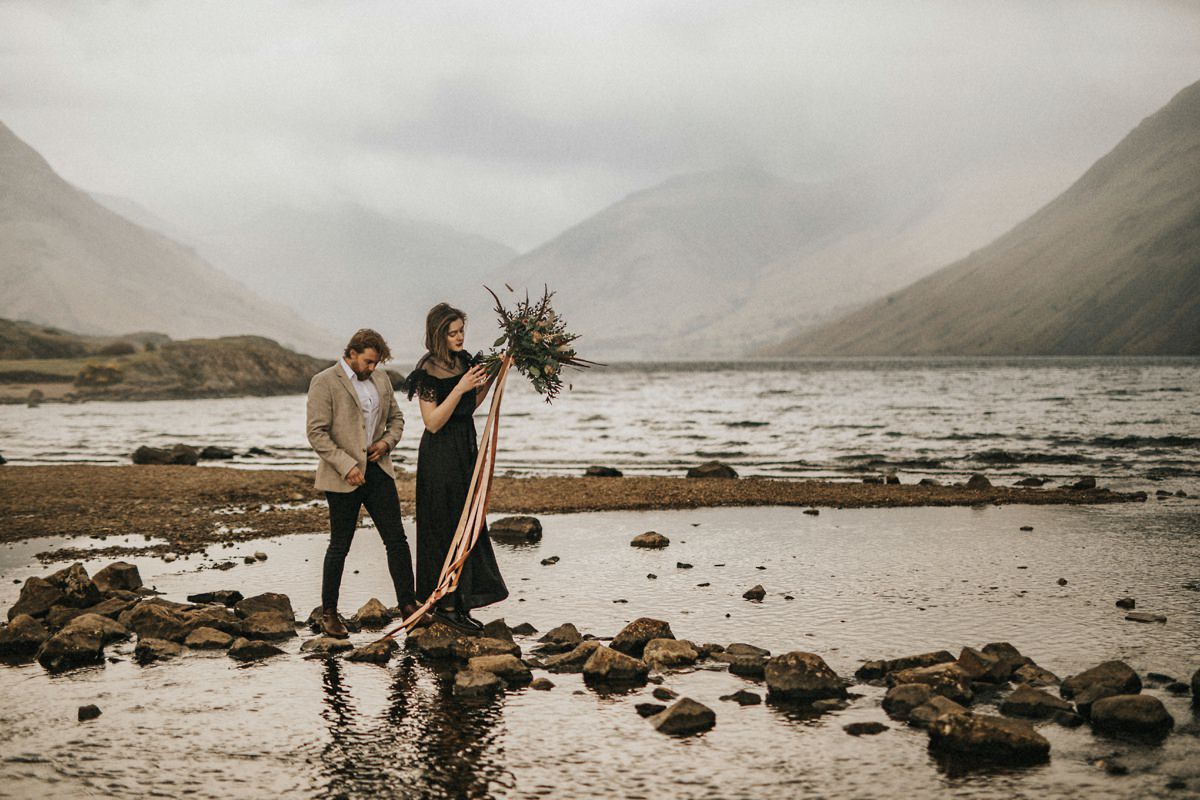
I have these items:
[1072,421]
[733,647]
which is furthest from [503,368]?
[1072,421]

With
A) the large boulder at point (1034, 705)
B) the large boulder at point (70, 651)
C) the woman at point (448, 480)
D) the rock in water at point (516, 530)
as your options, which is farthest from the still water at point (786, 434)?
the large boulder at point (70, 651)

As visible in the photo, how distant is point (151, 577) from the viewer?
46.4 feet

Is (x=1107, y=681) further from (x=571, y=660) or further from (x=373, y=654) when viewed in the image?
(x=373, y=654)

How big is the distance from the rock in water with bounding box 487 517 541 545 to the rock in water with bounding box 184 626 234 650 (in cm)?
728

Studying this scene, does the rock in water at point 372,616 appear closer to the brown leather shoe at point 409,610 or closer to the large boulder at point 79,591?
the brown leather shoe at point 409,610

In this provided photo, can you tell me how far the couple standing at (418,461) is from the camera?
1026 centimetres

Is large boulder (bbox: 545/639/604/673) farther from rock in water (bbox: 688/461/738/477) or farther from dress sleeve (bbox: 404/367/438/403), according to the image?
rock in water (bbox: 688/461/738/477)

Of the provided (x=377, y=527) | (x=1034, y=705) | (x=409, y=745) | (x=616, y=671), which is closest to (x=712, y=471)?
(x=377, y=527)

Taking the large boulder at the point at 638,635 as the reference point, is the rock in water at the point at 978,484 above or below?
above

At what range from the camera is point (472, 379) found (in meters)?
10.1

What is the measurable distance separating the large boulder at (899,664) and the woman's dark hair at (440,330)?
4.83m

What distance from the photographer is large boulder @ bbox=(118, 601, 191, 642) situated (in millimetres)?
10609

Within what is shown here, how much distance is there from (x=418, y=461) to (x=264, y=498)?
1428cm

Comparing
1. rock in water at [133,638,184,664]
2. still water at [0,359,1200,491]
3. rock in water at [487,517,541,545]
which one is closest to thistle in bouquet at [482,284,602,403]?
rock in water at [133,638,184,664]
